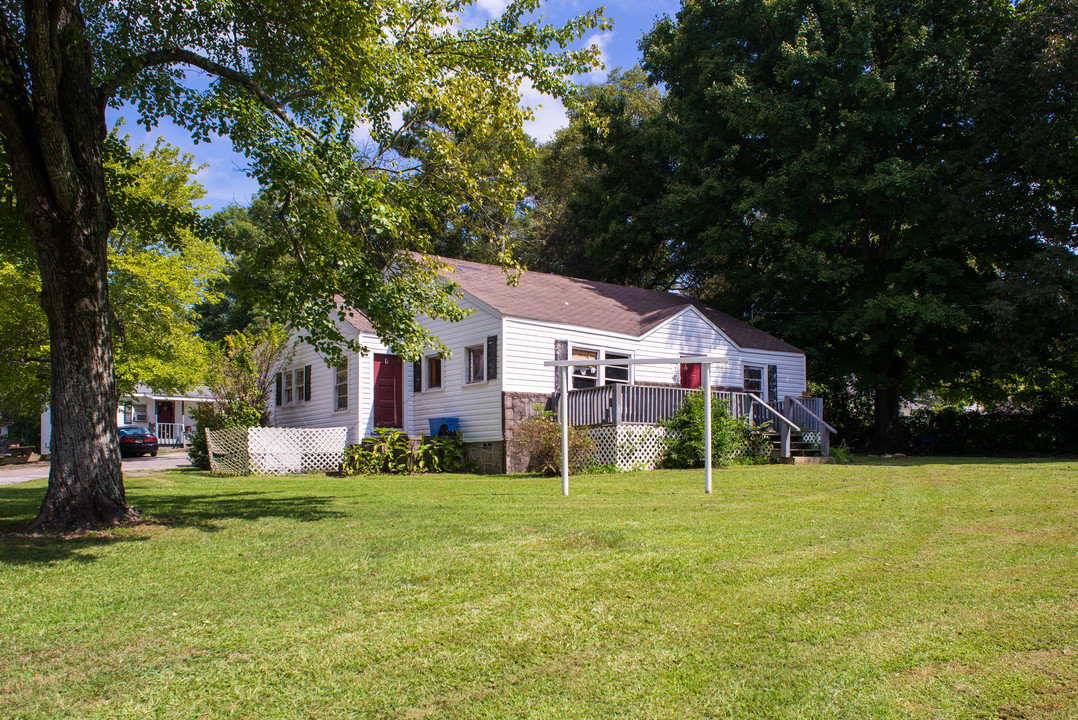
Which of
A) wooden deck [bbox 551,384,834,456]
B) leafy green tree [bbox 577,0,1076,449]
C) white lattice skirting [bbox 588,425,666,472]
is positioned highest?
leafy green tree [bbox 577,0,1076,449]

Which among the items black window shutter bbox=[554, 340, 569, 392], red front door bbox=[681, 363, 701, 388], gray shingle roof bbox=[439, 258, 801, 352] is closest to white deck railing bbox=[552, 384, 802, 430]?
black window shutter bbox=[554, 340, 569, 392]

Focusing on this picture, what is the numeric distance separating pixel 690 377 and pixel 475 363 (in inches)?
256

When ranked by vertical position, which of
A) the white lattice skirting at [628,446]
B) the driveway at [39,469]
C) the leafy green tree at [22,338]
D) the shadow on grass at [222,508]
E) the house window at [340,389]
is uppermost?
the leafy green tree at [22,338]

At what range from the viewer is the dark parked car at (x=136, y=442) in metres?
29.3

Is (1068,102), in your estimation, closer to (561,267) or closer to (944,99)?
(944,99)

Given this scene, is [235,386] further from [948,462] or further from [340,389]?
[948,462]

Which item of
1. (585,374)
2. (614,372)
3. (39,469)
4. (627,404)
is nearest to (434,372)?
(585,374)

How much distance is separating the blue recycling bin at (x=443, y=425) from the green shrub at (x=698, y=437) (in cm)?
521

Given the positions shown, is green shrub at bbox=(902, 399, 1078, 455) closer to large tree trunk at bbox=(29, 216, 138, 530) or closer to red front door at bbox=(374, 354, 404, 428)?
red front door at bbox=(374, 354, 404, 428)

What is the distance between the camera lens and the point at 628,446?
16266 millimetres

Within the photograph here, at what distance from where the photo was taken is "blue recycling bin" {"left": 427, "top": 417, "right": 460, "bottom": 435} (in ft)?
60.0

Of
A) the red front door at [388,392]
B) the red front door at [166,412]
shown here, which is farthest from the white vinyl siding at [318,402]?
the red front door at [166,412]

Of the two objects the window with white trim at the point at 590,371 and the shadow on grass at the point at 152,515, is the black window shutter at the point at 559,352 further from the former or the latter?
the shadow on grass at the point at 152,515

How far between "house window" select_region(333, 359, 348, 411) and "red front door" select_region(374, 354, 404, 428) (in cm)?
122
